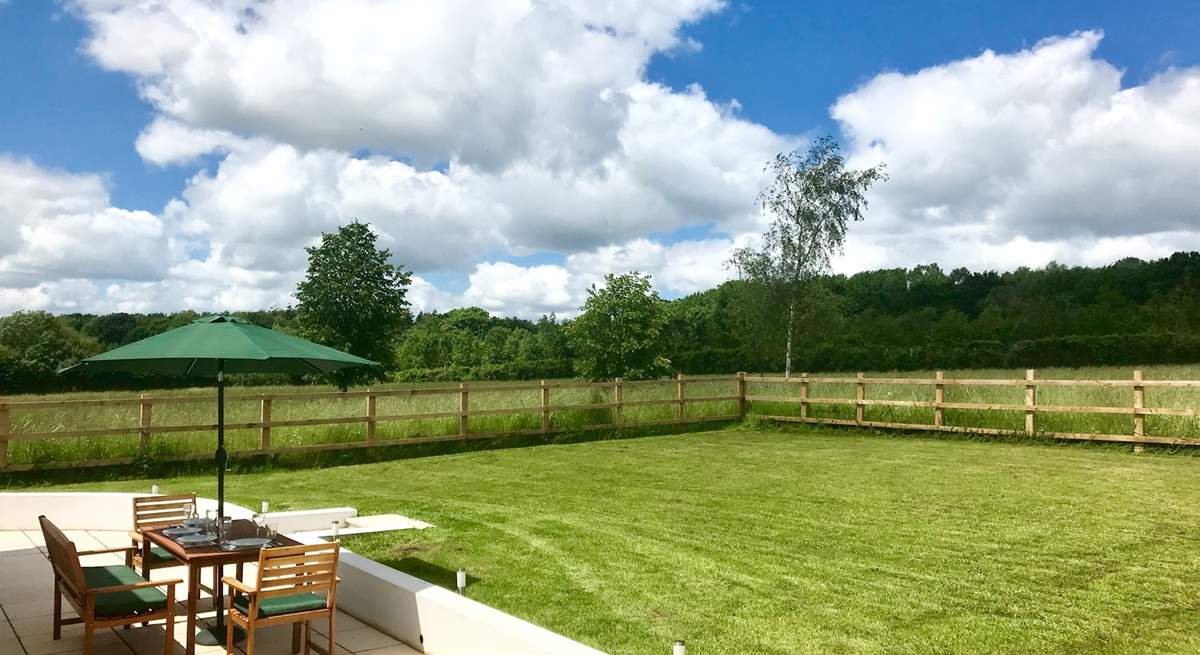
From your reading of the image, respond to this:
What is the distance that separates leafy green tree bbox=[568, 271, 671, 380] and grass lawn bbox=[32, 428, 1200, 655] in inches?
468

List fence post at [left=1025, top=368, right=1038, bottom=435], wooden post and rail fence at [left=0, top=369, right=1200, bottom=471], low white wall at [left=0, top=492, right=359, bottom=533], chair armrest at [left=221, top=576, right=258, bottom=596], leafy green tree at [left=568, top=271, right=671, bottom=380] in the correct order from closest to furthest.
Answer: chair armrest at [left=221, top=576, right=258, bottom=596]
low white wall at [left=0, top=492, right=359, bottom=533]
wooden post and rail fence at [left=0, top=369, right=1200, bottom=471]
fence post at [left=1025, top=368, right=1038, bottom=435]
leafy green tree at [left=568, top=271, right=671, bottom=380]

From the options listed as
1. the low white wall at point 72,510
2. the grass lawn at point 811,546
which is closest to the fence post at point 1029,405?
the grass lawn at point 811,546

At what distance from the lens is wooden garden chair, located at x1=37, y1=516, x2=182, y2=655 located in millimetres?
4191

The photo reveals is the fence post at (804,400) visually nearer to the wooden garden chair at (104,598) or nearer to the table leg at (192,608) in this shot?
the table leg at (192,608)

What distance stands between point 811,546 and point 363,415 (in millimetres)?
9434

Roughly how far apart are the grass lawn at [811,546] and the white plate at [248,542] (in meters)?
1.31

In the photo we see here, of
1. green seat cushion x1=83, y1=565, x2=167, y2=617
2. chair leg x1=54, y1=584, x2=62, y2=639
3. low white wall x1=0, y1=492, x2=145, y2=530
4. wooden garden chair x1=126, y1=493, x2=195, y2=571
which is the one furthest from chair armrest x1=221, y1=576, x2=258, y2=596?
low white wall x1=0, y1=492, x2=145, y2=530

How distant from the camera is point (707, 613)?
4.99 m

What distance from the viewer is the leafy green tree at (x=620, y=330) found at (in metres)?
24.3

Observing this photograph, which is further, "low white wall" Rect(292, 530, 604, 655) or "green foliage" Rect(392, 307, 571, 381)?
"green foliage" Rect(392, 307, 571, 381)

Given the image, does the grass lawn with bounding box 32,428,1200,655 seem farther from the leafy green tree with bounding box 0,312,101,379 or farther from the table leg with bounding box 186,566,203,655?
the leafy green tree with bounding box 0,312,101,379

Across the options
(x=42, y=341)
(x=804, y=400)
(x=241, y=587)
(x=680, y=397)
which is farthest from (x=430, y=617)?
(x=42, y=341)

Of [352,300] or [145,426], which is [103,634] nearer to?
[145,426]

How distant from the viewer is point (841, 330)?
1613 inches
